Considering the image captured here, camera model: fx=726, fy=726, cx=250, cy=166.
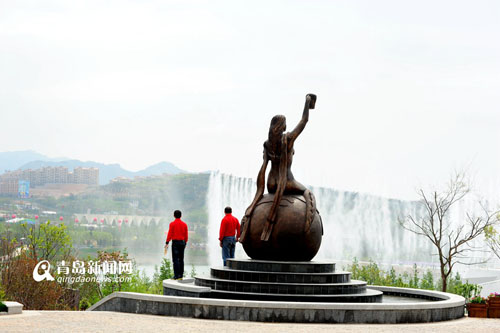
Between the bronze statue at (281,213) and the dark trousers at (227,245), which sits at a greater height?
the bronze statue at (281,213)

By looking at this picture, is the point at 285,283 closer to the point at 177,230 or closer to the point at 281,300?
the point at 281,300

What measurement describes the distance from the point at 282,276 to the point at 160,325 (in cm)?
379

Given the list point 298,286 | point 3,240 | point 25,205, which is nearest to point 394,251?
point 3,240

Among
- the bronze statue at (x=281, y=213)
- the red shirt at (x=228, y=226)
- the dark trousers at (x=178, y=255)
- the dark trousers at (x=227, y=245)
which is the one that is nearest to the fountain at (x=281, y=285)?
the bronze statue at (x=281, y=213)

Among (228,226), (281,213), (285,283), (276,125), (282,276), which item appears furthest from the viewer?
(228,226)

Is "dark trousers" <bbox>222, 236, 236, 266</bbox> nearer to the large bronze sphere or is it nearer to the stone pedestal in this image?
the large bronze sphere

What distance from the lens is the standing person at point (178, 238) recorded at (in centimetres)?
1809

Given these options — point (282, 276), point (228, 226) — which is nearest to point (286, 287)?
point (282, 276)

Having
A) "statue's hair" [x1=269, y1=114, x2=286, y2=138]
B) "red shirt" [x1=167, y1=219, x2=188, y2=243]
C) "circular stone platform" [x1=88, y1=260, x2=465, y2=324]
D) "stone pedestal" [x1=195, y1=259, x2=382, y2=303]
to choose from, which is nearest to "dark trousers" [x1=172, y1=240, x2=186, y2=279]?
"red shirt" [x1=167, y1=219, x2=188, y2=243]

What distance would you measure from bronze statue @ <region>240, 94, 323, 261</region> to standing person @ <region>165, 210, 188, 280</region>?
1.74 metres

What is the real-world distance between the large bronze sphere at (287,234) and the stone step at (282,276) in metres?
0.94

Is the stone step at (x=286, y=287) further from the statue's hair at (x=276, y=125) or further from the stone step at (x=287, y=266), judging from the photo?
the statue's hair at (x=276, y=125)

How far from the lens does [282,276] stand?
51.6 feet

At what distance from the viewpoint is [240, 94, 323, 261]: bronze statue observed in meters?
16.6
